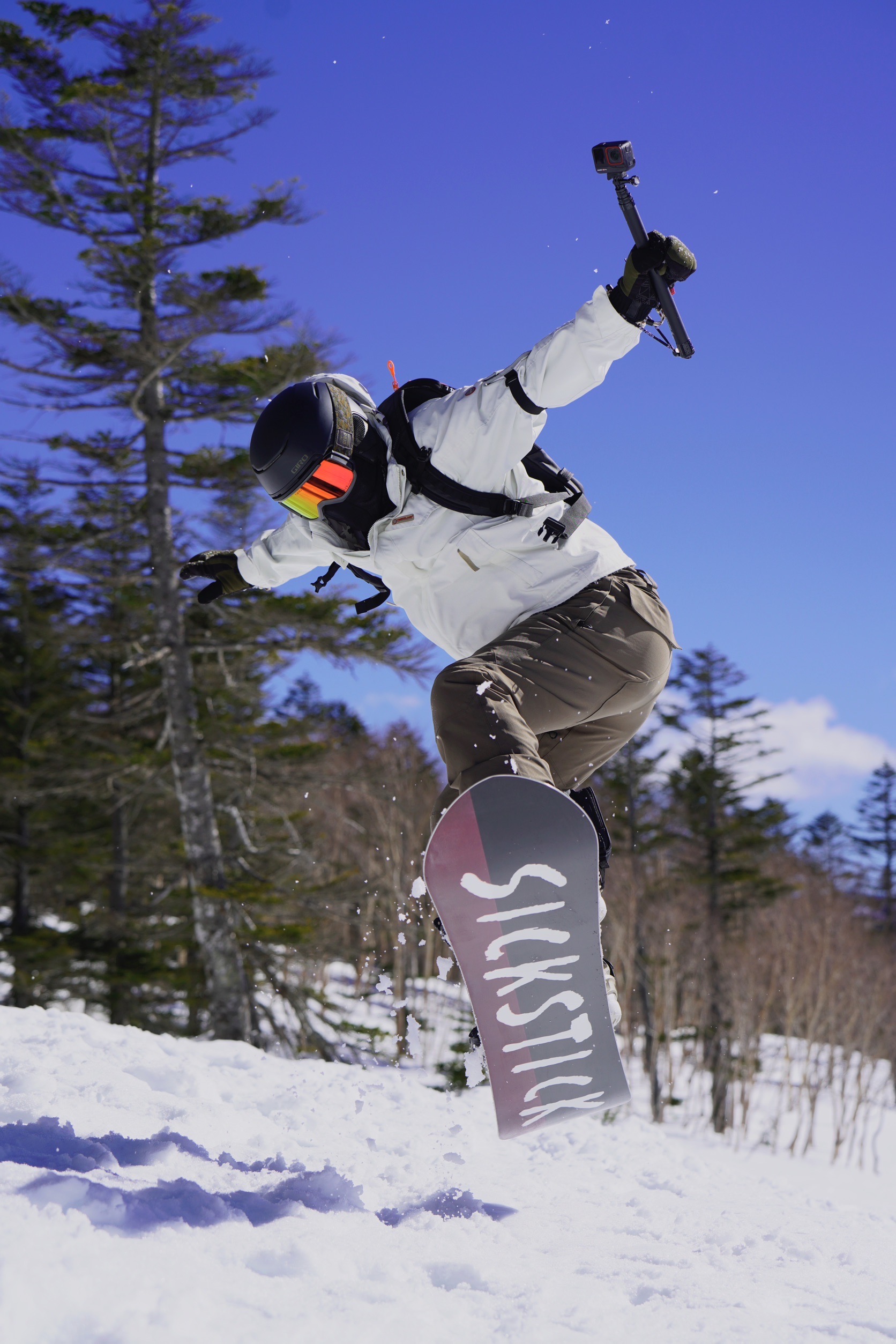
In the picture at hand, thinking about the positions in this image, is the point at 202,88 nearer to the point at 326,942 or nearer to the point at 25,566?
the point at 25,566

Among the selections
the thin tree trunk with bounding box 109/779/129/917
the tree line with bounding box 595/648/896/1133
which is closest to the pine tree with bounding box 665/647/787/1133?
the tree line with bounding box 595/648/896/1133

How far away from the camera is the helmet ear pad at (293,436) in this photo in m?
2.72

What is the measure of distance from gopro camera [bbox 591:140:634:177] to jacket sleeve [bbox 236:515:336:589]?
56.1 inches

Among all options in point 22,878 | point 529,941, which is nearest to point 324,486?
point 529,941

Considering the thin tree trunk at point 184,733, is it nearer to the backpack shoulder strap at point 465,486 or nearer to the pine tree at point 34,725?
the pine tree at point 34,725

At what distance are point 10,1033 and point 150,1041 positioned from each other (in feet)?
2.07

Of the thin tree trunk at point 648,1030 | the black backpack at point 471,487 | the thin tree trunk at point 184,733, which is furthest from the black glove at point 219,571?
the thin tree trunk at point 648,1030

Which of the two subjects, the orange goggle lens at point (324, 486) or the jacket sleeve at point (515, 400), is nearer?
the jacket sleeve at point (515, 400)

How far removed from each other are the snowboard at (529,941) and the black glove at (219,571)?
157 cm

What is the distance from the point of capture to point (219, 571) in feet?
11.3

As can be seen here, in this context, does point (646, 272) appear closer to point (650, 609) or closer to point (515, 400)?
point (515, 400)

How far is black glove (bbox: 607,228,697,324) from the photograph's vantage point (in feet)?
7.68

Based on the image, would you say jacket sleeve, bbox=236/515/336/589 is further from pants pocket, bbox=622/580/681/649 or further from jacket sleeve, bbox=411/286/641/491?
pants pocket, bbox=622/580/681/649

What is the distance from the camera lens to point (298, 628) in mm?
10398
